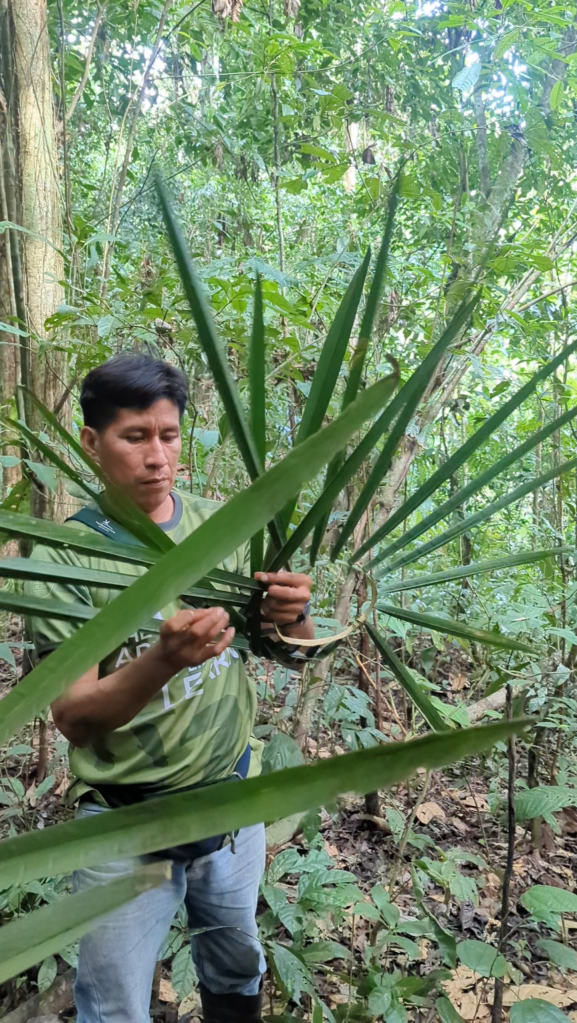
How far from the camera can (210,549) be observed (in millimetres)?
236

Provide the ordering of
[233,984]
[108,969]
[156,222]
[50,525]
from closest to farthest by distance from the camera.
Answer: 1. [50,525]
2. [108,969]
3. [233,984]
4. [156,222]

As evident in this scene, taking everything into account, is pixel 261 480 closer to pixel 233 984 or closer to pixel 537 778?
pixel 233 984

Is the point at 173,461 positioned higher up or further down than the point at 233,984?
higher up

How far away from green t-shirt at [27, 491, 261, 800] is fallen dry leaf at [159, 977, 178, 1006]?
64 centimetres

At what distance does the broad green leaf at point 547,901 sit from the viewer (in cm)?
92

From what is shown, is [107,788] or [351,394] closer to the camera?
[351,394]

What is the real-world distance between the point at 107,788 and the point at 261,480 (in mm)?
861

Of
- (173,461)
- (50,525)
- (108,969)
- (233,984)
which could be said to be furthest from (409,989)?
(50,525)

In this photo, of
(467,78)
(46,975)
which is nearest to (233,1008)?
(46,975)

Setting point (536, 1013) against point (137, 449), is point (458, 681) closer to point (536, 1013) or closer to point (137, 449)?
point (536, 1013)

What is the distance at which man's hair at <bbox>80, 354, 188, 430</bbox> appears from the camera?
2.82 feet

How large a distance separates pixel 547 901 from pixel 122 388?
3.26 feet

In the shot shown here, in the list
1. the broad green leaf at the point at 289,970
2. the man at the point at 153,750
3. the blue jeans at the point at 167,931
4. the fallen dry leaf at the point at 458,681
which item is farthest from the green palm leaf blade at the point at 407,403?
the fallen dry leaf at the point at 458,681

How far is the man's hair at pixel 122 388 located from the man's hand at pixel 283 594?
463 mm
